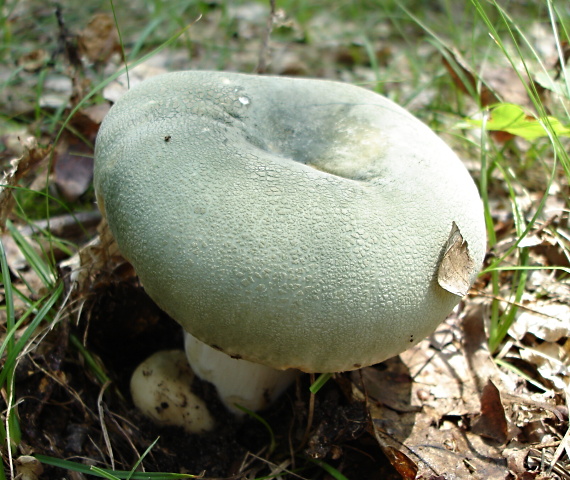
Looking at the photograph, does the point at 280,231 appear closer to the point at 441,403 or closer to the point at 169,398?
the point at 169,398

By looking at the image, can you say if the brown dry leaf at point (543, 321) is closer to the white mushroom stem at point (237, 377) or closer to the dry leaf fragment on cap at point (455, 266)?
the dry leaf fragment on cap at point (455, 266)

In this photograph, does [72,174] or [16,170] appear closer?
[16,170]

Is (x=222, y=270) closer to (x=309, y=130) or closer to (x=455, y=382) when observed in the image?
(x=309, y=130)

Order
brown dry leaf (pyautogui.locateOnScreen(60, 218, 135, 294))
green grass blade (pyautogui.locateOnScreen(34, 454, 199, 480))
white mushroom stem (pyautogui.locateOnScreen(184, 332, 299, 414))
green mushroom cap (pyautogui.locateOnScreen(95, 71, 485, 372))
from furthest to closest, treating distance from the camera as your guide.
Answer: brown dry leaf (pyautogui.locateOnScreen(60, 218, 135, 294)) → white mushroom stem (pyautogui.locateOnScreen(184, 332, 299, 414)) → green grass blade (pyautogui.locateOnScreen(34, 454, 199, 480)) → green mushroom cap (pyautogui.locateOnScreen(95, 71, 485, 372))

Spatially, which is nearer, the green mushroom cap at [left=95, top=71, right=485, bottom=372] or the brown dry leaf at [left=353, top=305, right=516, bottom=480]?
the green mushroom cap at [left=95, top=71, right=485, bottom=372]

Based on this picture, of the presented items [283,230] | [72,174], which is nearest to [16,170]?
[72,174]

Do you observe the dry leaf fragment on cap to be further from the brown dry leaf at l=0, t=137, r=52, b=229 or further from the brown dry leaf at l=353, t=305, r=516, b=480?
the brown dry leaf at l=0, t=137, r=52, b=229

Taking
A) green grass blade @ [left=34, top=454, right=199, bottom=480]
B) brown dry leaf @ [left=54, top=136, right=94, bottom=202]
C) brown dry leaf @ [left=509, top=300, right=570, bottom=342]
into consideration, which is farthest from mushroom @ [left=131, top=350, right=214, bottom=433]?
brown dry leaf @ [left=509, top=300, right=570, bottom=342]

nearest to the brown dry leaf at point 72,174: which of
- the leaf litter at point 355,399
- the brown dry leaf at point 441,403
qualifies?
the leaf litter at point 355,399
